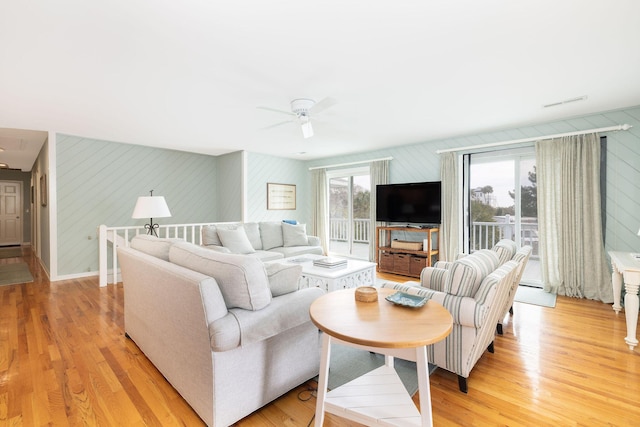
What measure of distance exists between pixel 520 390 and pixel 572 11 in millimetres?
2436

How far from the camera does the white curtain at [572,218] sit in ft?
12.3

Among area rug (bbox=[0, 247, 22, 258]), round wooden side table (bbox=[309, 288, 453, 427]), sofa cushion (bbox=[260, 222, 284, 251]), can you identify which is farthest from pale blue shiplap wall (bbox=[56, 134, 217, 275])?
round wooden side table (bbox=[309, 288, 453, 427])

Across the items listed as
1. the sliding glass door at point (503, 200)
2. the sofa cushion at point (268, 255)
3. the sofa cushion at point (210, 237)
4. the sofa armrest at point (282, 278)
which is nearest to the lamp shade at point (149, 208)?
the sofa cushion at point (210, 237)

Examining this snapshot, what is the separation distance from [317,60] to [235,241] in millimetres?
3002

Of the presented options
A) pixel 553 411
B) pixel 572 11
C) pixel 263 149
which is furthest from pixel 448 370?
pixel 263 149

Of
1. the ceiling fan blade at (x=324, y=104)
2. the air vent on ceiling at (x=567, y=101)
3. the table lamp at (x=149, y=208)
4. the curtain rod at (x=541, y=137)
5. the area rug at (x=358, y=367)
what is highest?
the air vent on ceiling at (x=567, y=101)

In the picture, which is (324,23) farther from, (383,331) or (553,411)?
(553,411)

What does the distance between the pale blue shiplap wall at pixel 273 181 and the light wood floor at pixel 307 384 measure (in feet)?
11.9

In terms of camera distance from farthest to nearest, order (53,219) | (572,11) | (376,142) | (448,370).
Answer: (376,142)
(53,219)
(448,370)
(572,11)

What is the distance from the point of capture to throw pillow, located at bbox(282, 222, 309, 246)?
5379mm

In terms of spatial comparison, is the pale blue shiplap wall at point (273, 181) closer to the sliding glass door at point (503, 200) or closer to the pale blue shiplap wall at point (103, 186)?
the pale blue shiplap wall at point (103, 186)

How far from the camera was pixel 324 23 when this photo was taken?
1.95m

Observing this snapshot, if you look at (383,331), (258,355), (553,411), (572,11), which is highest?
(572,11)

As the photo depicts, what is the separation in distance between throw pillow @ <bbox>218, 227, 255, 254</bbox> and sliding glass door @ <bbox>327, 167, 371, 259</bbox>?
2770 mm
